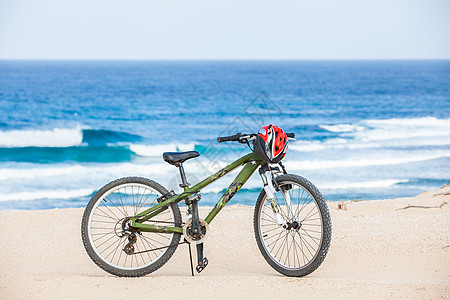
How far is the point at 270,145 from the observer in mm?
3926

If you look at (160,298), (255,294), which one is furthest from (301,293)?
(160,298)

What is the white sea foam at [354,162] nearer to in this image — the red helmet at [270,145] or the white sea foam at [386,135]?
the white sea foam at [386,135]

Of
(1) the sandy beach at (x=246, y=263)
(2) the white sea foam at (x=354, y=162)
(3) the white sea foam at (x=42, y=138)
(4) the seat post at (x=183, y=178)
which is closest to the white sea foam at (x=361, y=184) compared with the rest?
(2) the white sea foam at (x=354, y=162)

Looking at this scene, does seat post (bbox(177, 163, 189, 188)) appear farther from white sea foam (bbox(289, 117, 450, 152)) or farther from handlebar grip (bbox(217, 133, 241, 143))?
white sea foam (bbox(289, 117, 450, 152))

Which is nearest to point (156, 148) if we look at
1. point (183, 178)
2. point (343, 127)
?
point (343, 127)

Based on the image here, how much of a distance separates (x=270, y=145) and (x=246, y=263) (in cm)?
147

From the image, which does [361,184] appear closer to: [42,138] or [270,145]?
[270,145]

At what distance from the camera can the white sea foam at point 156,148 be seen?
→ 69.3 feet

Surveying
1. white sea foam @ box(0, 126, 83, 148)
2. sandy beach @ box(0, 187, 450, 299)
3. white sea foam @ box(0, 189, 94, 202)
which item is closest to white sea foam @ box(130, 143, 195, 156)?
white sea foam @ box(0, 126, 83, 148)

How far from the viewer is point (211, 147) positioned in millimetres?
21156

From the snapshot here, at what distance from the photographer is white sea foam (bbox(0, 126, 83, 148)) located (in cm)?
2278

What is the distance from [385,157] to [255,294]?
1595 centimetres

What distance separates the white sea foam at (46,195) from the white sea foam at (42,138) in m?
8.82

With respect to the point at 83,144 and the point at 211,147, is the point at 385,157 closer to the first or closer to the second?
the point at 211,147
